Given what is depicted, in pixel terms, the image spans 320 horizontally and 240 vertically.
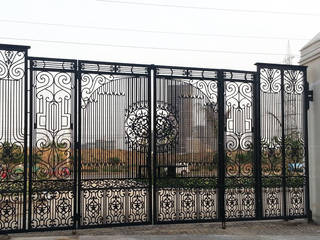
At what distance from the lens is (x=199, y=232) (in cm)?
491

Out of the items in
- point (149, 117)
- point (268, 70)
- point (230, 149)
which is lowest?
point (230, 149)

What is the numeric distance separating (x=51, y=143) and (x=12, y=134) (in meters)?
0.51

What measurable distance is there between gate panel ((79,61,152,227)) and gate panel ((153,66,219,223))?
0.19 meters

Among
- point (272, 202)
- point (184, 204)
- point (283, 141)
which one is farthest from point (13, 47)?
point (272, 202)

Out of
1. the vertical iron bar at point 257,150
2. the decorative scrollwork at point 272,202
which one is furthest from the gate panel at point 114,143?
the decorative scrollwork at point 272,202

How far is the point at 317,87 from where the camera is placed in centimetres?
547

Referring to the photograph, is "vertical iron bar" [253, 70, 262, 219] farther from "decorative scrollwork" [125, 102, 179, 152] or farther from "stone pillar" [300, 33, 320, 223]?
"decorative scrollwork" [125, 102, 179, 152]

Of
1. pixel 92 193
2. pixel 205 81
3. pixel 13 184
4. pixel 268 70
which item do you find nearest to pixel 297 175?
pixel 268 70

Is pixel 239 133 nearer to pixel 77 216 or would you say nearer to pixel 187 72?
pixel 187 72

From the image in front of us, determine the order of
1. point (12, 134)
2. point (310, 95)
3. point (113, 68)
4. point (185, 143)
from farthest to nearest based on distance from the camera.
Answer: point (310, 95)
point (185, 143)
point (113, 68)
point (12, 134)

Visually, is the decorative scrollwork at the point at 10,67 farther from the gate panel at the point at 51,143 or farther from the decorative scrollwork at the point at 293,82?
the decorative scrollwork at the point at 293,82

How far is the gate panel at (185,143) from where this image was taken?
4941 millimetres

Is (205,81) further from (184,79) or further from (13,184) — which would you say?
(13,184)

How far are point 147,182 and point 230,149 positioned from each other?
1.38m
